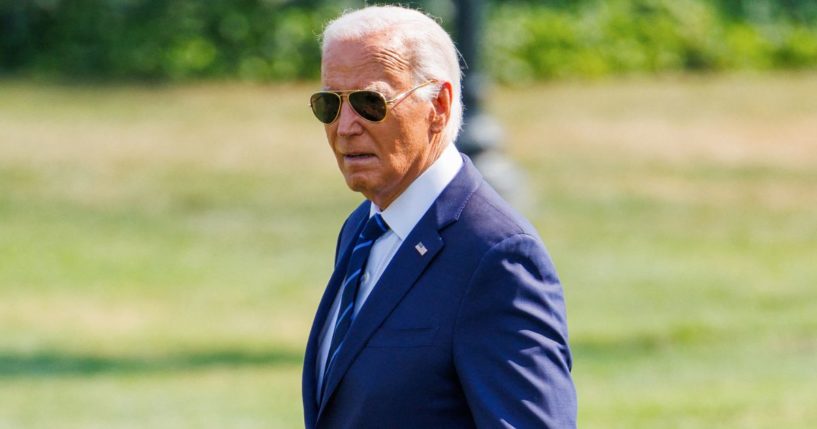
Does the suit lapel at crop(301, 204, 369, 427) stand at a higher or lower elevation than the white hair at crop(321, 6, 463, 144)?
lower

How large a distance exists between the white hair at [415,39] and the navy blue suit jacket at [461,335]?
0.20 meters

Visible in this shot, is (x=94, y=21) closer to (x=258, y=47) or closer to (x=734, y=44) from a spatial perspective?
(x=258, y=47)

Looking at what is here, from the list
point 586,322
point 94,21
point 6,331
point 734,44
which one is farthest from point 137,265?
point 734,44

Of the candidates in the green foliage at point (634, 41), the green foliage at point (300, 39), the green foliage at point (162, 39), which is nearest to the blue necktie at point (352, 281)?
the green foliage at point (300, 39)

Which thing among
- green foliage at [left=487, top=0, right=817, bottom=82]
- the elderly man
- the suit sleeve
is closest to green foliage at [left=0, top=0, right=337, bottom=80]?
green foliage at [left=487, top=0, right=817, bottom=82]

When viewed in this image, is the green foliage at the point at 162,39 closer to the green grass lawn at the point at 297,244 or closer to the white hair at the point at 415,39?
the green grass lawn at the point at 297,244

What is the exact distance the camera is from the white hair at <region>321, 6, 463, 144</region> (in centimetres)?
341

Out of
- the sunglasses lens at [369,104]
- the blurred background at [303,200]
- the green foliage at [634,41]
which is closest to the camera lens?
the sunglasses lens at [369,104]

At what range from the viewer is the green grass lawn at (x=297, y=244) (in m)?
10.8

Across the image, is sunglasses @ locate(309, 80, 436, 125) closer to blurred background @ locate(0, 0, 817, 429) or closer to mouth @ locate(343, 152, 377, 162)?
mouth @ locate(343, 152, 377, 162)

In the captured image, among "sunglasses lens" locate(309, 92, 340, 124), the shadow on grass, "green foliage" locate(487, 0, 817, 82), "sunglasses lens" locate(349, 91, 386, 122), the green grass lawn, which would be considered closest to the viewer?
"sunglasses lens" locate(349, 91, 386, 122)

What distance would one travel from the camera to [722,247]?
16578 millimetres

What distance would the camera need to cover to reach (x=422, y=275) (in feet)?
11.0

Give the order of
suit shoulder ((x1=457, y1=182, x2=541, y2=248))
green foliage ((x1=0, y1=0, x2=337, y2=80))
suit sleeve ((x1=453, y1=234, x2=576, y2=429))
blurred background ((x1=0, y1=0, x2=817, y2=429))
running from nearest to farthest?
suit sleeve ((x1=453, y1=234, x2=576, y2=429)) < suit shoulder ((x1=457, y1=182, x2=541, y2=248)) < blurred background ((x1=0, y1=0, x2=817, y2=429)) < green foliage ((x1=0, y1=0, x2=337, y2=80))
